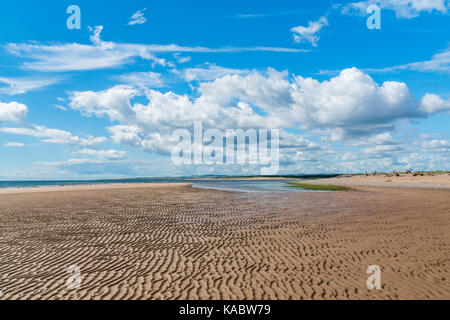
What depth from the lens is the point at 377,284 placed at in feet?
26.2

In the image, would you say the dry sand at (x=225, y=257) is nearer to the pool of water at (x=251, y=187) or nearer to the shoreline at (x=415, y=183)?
the pool of water at (x=251, y=187)

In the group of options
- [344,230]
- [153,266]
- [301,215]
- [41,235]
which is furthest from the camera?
[301,215]

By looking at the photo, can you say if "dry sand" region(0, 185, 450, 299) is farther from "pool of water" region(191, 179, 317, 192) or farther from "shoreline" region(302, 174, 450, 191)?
"shoreline" region(302, 174, 450, 191)

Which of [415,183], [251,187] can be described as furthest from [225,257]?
[415,183]

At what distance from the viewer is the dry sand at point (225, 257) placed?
7617mm

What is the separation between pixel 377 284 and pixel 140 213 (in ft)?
57.6

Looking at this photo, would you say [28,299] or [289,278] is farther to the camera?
[289,278]

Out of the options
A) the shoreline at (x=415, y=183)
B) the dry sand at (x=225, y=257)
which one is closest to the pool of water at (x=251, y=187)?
the shoreline at (x=415, y=183)

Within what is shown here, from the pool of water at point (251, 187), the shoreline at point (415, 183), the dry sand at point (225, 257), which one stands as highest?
the shoreline at point (415, 183)

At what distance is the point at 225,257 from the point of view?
417 inches

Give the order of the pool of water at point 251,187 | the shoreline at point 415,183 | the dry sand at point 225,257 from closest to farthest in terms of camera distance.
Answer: the dry sand at point 225,257 < the shoreline at point 415,183 < the pool of water at point 251,187
